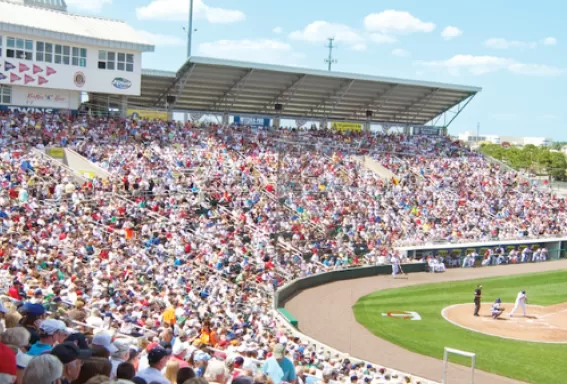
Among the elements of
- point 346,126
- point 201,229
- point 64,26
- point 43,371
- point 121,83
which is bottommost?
point 201,229

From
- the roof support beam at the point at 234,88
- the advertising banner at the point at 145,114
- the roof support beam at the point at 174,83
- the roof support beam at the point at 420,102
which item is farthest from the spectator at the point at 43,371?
the roof support beam at the point at 420,102

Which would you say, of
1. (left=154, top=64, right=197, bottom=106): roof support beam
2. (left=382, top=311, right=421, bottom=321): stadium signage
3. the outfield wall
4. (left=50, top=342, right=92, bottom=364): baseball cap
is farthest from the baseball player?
(left=154, top=64, right=197, bottom=106): roof support beam

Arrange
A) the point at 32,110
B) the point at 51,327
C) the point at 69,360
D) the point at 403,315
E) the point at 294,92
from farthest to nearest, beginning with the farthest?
1. the point at 294,92
2. the point at 32,110
3. the point at 403,315
4. the point at 51,327
5. the point at 69,360

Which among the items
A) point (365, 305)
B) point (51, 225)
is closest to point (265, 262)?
point (365, 305)

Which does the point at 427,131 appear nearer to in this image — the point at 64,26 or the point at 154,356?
the point at 64,26

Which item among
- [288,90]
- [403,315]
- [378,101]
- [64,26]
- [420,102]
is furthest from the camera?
[420,102]

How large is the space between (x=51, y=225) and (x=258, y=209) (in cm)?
1035

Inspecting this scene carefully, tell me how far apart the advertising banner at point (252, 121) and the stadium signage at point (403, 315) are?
22.9 meters

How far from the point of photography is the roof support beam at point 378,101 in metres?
49.2

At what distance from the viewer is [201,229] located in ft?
86.3

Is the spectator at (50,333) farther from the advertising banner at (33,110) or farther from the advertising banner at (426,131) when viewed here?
the advertising banner at (426,131)

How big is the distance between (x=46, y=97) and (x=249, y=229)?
1476cm

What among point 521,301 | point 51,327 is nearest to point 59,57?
point 521,301

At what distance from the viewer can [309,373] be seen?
42.1 feet
